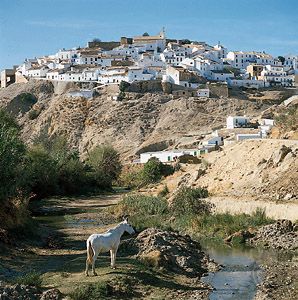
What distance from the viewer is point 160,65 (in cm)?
10106

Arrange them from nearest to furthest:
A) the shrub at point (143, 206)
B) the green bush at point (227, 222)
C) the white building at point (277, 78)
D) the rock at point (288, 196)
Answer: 1. the green bush at point (227, 222)
2. the rock at point (288, 196)
3. the shrub at point (143, 206)
4. the white building at point (277, 78)

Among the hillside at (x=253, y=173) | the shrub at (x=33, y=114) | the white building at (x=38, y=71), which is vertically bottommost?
the hillside at (x=253, y=173)

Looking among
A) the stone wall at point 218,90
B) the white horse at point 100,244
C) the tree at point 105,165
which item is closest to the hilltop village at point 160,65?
the stone wall at point 218,90

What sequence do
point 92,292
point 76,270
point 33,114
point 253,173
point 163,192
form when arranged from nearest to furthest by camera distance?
point 92,292
point 76,270
point 253,173
point 163,192
point 33,114

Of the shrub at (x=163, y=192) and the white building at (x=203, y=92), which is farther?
the white building at (x=203, y=92)

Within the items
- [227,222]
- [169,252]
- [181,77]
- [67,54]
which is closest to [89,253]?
[169,252]

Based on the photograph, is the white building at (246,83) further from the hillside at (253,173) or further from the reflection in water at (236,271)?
the reflection in water at (236,271)

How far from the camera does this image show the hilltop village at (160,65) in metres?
91.9

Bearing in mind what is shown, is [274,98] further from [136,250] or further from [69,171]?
[136,250]

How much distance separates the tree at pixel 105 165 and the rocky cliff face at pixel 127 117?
13470mm

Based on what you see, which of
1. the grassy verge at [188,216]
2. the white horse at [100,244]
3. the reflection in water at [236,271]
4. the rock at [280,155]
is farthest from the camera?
the rock at [280,155]

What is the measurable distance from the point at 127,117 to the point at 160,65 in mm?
23124

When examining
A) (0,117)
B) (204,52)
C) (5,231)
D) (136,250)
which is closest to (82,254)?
(136,250)

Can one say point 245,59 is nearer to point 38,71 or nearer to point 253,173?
point 38,71
